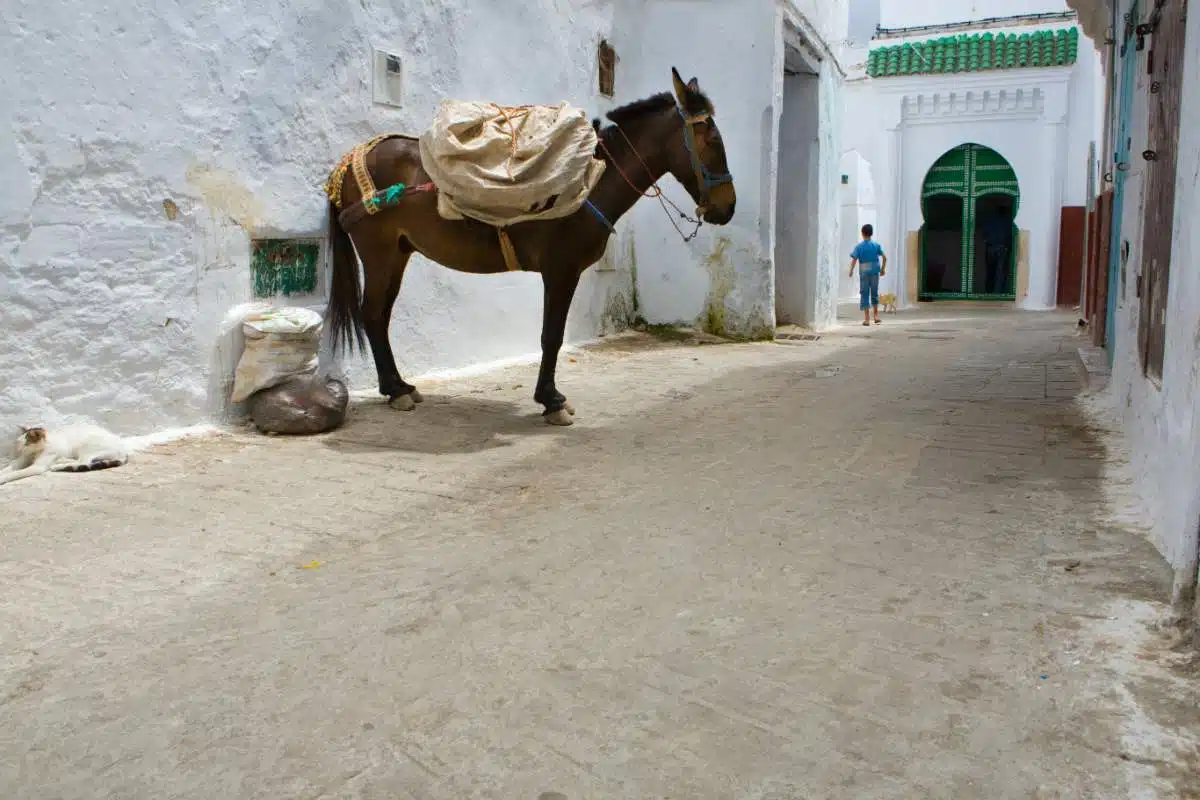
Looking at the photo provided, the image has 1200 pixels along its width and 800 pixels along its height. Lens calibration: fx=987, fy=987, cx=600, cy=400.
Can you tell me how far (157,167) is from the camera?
477cm

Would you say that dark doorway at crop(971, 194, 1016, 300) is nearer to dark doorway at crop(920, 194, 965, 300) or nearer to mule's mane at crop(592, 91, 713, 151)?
dark doorway at crop(920, 194, 965, 300)

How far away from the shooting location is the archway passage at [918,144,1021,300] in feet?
60.3

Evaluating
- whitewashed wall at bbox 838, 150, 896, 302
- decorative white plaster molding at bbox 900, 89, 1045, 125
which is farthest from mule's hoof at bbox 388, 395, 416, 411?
decorative white plaster molding at bbox 900, 89, 1045, 125

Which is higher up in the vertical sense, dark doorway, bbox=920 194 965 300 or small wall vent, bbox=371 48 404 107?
small wall vent, bbox=371 48 404 107

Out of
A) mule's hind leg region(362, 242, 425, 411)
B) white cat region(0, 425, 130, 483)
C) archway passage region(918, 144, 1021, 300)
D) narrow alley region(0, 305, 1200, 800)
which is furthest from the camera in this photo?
archway passage region(918, 144, 1021, 300)

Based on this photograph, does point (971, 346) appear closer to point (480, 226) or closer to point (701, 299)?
point (701, 299)

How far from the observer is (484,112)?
541 cm

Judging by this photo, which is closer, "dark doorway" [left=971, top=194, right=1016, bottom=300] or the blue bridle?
the blue bridle

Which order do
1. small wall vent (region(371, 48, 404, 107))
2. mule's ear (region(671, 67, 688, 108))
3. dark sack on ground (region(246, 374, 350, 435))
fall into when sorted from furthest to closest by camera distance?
small wall vent (region(371, 48, 404, 107)) < mule's ear (region(671, 67, 688, 108)) < dark sack on ground (region(246, 374, 350, 435))

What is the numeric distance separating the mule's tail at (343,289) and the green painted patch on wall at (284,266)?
5.0 inches

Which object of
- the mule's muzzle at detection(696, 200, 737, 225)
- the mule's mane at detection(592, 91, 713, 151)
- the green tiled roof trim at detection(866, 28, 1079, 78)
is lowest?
the mule's muzzle at detection(696, 200, 737, 225)

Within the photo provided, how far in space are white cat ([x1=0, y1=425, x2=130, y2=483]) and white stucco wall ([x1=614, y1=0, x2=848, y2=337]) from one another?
22.4 feet

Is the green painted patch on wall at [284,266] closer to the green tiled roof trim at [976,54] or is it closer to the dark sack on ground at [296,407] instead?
the dark sack on ground at [296,407]

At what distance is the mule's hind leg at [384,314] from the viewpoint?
19.0ft
